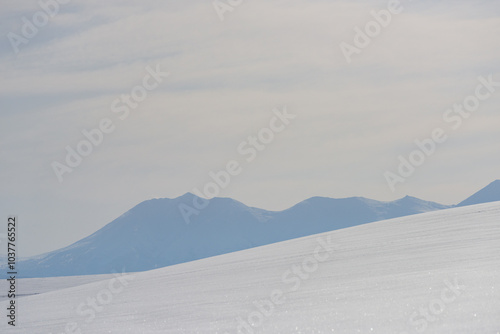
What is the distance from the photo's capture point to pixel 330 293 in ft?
22.5

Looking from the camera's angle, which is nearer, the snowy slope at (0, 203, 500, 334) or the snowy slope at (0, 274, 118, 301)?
the snowy slope at (0, 203, 500, 334)

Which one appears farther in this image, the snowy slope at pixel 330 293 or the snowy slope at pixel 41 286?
the snowy slope at pixel 41 286

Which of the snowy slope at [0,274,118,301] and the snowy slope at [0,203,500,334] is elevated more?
the snowy slope at [0,203,500,334]

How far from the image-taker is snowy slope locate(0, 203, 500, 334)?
5439 mm

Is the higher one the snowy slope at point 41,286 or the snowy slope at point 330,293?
the snowy slope at point 330,293

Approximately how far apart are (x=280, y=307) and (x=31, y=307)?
5.01 m

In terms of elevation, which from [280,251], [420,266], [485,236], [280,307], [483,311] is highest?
[483,311]

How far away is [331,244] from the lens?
11523 mm

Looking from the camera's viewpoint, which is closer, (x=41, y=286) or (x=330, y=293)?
(x=330, y=293)

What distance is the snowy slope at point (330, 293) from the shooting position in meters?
5.44

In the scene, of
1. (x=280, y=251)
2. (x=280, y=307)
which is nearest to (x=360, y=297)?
(x=280, y=307)

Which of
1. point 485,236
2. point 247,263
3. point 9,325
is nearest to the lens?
point 9,325

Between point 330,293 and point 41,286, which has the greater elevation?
point 330,293

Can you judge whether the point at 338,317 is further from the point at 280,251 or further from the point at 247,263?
the point at 280,251
